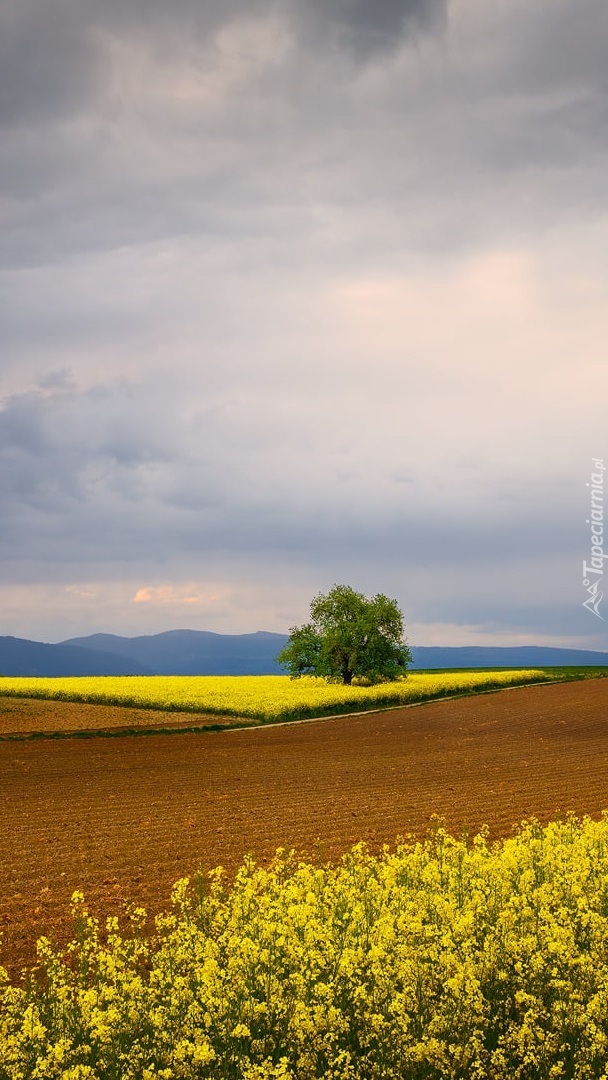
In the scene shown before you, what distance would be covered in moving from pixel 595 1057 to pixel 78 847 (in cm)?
1231

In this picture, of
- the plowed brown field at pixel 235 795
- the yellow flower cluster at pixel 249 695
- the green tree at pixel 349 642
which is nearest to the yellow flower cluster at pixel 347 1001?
the plowed brown field at pixel 235 795

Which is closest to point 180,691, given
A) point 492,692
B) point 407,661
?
point 407,661

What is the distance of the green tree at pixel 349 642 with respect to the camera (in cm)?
6253

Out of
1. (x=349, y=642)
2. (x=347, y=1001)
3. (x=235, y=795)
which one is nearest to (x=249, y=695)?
(x=349, y=642)

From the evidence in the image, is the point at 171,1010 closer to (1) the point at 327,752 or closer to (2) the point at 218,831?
(2) the point at 218,831

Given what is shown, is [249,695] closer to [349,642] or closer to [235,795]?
[349,642]

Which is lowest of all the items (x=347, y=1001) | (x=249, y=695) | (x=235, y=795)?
(x=235, y=795)

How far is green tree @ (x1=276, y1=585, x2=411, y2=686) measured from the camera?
6253 cm

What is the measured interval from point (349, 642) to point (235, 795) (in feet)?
133

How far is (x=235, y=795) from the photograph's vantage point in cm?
2264

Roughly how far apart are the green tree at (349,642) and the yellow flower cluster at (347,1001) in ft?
175

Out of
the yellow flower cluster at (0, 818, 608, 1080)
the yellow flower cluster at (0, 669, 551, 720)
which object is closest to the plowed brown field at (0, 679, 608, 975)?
the yellow flower cluster at (0, 818, 608, 1080)

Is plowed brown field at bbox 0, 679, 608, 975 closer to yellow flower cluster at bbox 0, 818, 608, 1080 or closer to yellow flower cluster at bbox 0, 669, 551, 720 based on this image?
yellow flower cluster at bbox 0, 818, 608, 1080

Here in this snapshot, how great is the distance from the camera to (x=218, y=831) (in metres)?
17.7
